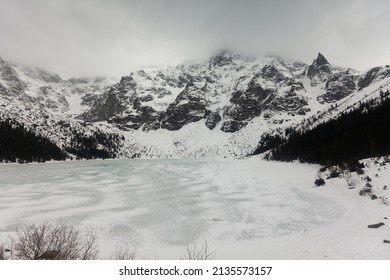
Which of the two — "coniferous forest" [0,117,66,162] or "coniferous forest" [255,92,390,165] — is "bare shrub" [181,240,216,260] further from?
"coniferous forest" [0,117,66,162]

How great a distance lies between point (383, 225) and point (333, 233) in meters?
2.72

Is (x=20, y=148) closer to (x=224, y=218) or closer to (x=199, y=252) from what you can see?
(x=224, y=218)

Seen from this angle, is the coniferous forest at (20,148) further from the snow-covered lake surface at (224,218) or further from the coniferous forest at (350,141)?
the coniferous forest at (350,141)

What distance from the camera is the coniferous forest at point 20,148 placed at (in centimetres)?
12374

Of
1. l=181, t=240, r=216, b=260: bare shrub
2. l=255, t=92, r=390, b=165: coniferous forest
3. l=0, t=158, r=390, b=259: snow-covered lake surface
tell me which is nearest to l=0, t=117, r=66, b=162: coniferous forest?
l=0, t=158, r=390, b=259: snow-covered lake surface

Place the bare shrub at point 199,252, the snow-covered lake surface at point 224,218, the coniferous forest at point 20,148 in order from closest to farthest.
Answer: the bare shrub at point 199,252, the snow-covered lake surface at point 224,218, the coniferous forest at point 20,148

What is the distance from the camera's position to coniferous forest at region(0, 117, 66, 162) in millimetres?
123738

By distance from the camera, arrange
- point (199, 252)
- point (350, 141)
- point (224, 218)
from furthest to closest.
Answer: point (350, 141)
point (224, 218)
point (199, 252)

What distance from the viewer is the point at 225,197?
34.2 meters

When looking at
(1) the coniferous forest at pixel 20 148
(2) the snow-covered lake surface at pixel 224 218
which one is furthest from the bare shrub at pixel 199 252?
(1) the coniferous forest at pixel 20 148

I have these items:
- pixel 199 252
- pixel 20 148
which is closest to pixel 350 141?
pixel 199 252

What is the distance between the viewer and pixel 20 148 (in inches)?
5113
